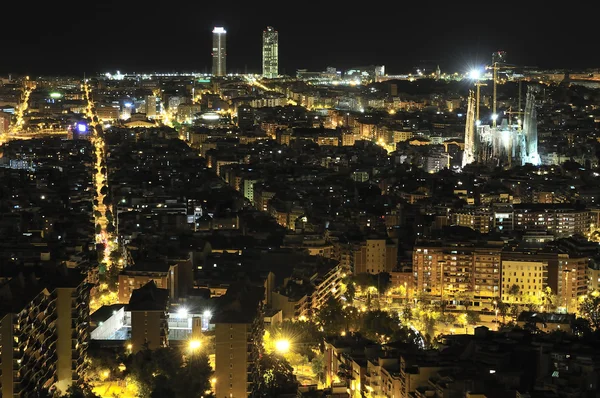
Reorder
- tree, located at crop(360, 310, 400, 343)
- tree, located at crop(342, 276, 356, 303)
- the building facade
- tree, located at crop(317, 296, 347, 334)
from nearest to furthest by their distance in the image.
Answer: tree, located at crop(360, 310, 400, 343)
tree, located at crop(317, 296, 347, 334)
tree, located at crop(342, 276, 356, 303)
the building facade

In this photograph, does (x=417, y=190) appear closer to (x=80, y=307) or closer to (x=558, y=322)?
(x=558, y=322)

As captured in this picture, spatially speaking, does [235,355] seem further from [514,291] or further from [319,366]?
[514,291]

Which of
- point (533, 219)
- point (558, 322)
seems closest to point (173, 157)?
point (533, 219)

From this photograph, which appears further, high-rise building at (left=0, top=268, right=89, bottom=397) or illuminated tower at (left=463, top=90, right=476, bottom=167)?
illuminated tower at (left=463, top=90, right=476, bottom=167)

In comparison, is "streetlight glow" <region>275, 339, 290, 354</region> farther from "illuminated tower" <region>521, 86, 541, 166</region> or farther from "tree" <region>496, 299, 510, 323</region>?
"illuminated tower" <region>521, 86, 541, 166</region>

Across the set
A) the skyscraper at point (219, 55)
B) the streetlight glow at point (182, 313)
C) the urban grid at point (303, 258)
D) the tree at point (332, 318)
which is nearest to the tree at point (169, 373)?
the urban grid at point (303, 258)

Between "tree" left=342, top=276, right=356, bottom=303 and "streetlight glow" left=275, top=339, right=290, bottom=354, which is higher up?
"tree" left=342, top=276, right=356, bottom=303

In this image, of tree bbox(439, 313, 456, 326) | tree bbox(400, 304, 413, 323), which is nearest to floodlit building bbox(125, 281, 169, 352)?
tree bbox(400, 304, 413, 323)
